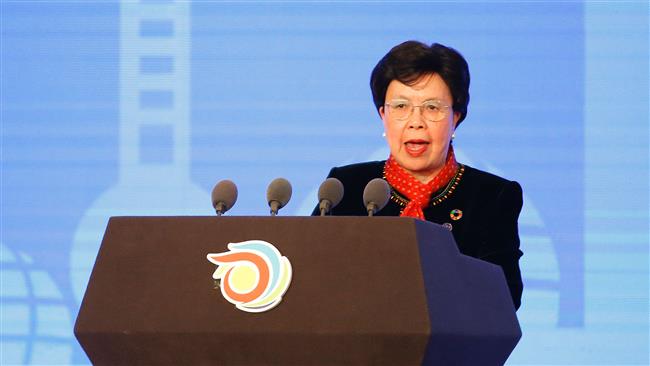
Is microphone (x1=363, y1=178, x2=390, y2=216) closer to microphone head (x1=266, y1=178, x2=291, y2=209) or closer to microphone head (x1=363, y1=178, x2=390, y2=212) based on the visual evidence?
microphone head (x1=363, y1=178, x2=390, y2=212)

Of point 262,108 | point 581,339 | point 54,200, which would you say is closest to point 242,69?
point 262,108

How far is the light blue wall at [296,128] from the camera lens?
360 centimetres

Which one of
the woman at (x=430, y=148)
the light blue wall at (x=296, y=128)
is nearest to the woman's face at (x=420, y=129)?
the woman at (x=430, y=148)

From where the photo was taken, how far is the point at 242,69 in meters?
3.81

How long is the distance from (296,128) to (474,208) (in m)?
1.34

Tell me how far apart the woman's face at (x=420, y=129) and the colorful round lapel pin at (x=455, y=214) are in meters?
0.13

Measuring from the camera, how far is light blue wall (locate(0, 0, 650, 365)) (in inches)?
142

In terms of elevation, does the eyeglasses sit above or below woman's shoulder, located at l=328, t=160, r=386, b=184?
above

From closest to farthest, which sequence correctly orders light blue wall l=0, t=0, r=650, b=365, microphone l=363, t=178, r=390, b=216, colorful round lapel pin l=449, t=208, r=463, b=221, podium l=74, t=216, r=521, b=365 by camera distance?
podium l=74, t=216, r=521, b=365 → microphone l=363, t=178, r=390, b=216 → colorful round lapel pin l=449, t=208, r=463, b=221 → light blue wall l=0, t=0, r=650, b=365

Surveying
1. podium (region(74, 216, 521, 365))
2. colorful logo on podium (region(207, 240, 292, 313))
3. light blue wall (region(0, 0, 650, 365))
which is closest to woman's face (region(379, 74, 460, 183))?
podium (region(74, 216, 521, 365))

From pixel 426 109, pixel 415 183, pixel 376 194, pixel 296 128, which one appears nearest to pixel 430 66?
pixel 426 109

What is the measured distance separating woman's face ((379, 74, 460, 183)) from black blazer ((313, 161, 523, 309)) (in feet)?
0.25

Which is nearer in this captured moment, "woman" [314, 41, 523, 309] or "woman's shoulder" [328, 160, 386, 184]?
"woman" [314, 41, 523, 309]

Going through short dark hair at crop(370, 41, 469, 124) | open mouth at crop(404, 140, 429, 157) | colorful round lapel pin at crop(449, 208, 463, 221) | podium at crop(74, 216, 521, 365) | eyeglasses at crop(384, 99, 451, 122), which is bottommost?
podium at crop(74, 216, 521, 365)
